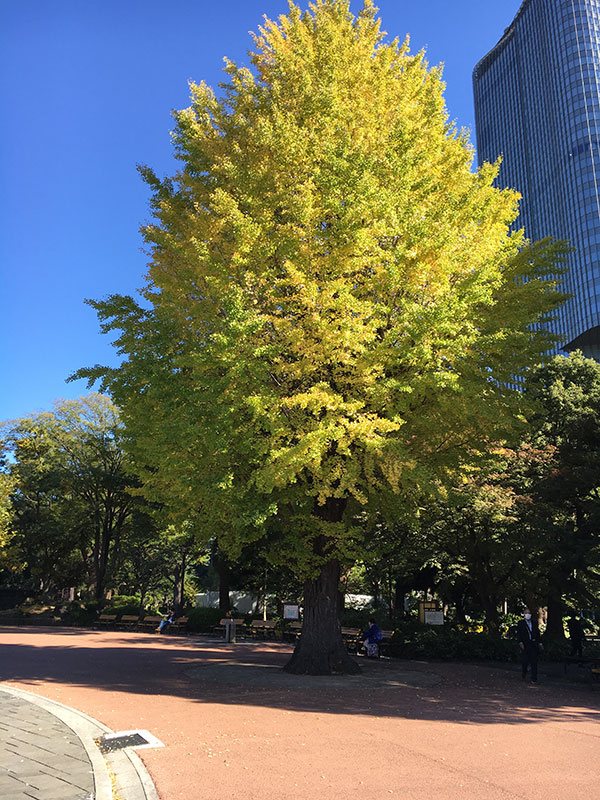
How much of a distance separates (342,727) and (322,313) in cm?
657

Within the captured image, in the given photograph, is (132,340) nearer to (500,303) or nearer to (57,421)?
(500,303)

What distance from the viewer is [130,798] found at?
16.2ft

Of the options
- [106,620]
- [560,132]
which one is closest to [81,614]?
[106,620]

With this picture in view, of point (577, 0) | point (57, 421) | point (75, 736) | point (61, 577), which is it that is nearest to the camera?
point (75, 736)

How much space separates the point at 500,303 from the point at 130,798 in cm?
1048

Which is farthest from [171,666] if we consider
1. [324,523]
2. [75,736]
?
[75,736]

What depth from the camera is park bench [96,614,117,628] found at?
31234 mm

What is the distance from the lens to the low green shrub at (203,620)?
93.4 ft

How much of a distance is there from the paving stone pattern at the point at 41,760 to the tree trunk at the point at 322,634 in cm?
603

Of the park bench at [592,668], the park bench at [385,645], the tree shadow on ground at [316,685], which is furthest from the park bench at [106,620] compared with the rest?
the park bench at [592,668]

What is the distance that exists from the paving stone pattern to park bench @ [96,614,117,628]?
79.9ft

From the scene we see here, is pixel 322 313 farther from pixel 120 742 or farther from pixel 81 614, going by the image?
pixel 81 614

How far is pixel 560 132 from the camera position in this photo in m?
108

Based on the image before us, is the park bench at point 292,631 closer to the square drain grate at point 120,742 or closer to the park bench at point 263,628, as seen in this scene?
the park bench at point 263,628
